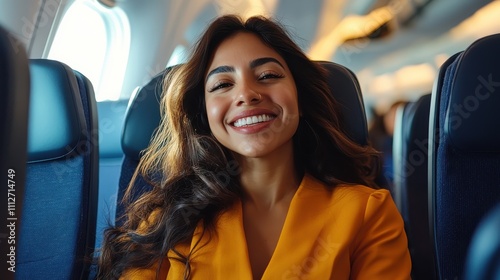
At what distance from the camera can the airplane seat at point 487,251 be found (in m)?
1.03

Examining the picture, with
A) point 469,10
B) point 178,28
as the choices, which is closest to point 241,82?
point 178,28

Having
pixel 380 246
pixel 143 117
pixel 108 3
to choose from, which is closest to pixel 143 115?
pixel 143 117

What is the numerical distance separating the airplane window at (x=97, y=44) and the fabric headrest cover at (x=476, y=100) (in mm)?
2272

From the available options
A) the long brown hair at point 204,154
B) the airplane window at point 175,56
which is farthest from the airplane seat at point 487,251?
the airplane window at point 175,56

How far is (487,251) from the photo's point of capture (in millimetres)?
1053

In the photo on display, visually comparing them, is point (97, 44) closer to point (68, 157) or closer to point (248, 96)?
point (68, 157)

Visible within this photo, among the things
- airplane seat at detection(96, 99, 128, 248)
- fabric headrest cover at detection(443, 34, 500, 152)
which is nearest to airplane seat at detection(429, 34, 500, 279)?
fabric headrest cover at detection(443, 34, 500, 152)

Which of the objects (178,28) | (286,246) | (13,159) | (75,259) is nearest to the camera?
(13,159)

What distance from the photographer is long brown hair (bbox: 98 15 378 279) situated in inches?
60.1

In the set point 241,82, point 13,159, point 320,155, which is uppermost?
point 13,159

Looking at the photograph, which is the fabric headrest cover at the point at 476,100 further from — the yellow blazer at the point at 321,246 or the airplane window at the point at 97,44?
the airplane window at the point at 97,44

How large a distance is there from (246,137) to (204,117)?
292mm

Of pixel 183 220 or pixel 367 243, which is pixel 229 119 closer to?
pixel 183 220

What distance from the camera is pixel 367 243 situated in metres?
1.39
